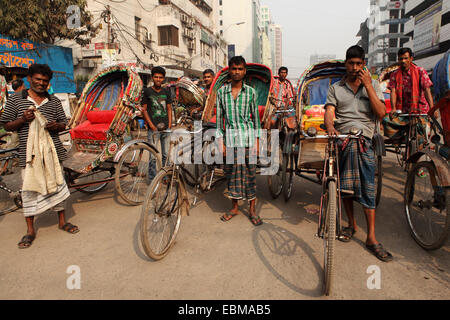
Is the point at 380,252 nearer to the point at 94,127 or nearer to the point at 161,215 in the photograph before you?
the point at 161,215

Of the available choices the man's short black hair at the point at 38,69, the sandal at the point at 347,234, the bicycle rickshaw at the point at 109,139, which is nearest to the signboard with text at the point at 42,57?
the bicycle rickshaw at the point at 109,139

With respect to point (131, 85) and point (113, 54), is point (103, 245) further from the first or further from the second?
point (113, 54)

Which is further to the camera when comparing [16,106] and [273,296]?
[16,106]

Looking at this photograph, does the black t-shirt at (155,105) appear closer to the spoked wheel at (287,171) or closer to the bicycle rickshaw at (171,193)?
the bicycle rickshaw at (171,193)

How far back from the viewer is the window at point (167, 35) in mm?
22141

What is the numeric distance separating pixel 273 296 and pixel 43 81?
3204mm

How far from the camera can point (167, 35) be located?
73.0 ft

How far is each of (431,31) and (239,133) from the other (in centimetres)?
4111

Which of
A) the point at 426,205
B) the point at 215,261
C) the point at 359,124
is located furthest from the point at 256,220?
the point at 426,205

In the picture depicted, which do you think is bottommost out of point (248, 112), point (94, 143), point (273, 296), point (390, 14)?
point (273, 296)

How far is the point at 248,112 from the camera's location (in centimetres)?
363

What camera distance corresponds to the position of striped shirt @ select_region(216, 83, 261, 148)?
141 inches

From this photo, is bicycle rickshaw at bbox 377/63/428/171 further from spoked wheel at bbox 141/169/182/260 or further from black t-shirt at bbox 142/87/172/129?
black t-shirt at bbox 142/87/172/129

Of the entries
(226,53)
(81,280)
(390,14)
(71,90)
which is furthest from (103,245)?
(390,14)
